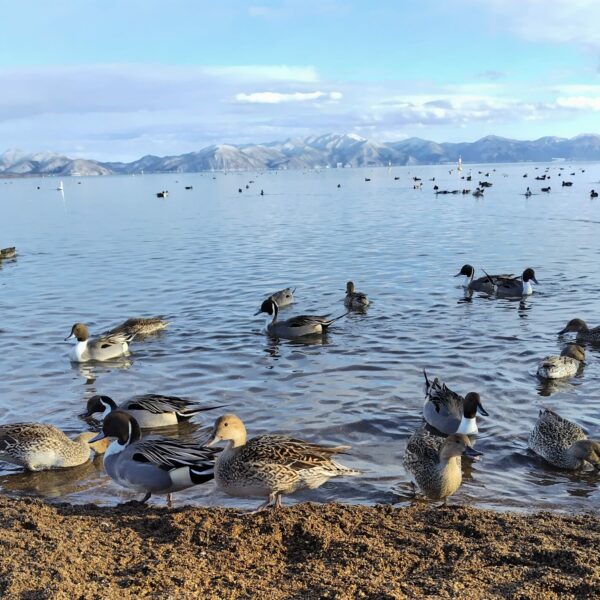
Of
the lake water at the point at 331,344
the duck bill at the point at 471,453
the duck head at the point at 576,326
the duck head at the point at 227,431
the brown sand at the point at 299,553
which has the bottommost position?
the lake water at the point at 331,344

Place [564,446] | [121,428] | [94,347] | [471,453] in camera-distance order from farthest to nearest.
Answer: [94,347], [564,446], [121,428], [471,453]

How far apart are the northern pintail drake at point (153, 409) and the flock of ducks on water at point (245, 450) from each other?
15 mm

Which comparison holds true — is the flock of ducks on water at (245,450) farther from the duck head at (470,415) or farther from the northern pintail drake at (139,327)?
the northern pintail drake at (139,327)

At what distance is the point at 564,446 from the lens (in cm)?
869

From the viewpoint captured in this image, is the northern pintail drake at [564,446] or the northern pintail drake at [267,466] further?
the northern pintail drake at [564,446]

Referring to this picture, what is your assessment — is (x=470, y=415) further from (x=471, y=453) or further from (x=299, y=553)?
(x=299, y=553)

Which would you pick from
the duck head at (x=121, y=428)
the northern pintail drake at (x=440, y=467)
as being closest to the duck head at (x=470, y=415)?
the northern pintail drake at (x=440, y=467)

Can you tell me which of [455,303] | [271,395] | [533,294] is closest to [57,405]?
[271,395]

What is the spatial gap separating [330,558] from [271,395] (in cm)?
632

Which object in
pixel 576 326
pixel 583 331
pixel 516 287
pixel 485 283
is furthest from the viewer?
pixel 485 283

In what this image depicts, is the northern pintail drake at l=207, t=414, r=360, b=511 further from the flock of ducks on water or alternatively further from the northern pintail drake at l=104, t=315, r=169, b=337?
the northern pintail drake at l=104, t=315, r=169, b=337

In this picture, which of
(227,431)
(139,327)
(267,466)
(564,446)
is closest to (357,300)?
(139,327)

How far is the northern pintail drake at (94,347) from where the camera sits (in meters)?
14.3

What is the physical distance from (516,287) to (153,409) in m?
12.9
